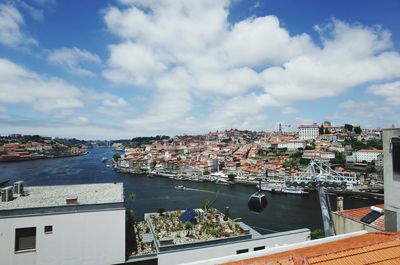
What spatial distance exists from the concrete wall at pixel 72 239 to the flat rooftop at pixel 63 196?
0.36 m

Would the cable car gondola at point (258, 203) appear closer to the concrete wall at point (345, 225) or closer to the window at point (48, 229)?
the concrete wall at point (345, 225)

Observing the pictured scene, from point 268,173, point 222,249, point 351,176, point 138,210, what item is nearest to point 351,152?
point 351,176

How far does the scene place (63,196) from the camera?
793 cm

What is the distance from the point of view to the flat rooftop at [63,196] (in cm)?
696

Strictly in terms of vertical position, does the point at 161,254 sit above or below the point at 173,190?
above

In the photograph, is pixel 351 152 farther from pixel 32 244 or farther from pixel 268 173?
pixel 32 244

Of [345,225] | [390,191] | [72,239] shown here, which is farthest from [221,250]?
[390,191]

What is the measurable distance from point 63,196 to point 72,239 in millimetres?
1567

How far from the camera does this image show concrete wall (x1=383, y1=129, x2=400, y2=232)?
455 centimetres

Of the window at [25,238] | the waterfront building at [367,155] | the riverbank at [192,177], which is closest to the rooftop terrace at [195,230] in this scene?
the window at [25,238]

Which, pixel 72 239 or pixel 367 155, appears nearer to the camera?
pixel 72 239

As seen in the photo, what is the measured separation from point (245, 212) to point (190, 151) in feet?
170

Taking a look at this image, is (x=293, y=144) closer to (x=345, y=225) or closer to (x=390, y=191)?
(x=345, y=225)

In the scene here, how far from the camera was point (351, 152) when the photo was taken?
5091 centimetres
